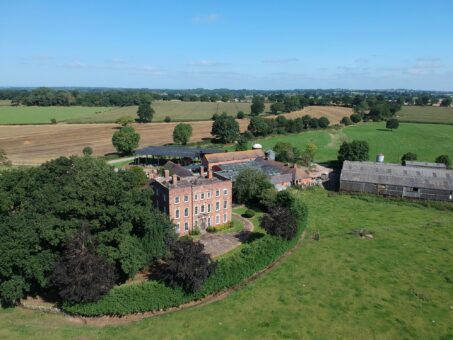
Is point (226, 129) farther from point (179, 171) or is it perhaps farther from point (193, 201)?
point (193, 201)

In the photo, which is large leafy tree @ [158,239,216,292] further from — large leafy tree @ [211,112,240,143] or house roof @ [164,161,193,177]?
large leafy tree @ [211,112,240,143]

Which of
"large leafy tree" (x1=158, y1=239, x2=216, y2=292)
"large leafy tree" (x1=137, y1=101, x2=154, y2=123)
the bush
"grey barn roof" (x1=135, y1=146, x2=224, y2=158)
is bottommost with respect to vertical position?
the bush

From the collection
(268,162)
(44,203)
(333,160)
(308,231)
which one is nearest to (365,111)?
(333,160)

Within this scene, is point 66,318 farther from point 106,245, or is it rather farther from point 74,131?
point 74,131

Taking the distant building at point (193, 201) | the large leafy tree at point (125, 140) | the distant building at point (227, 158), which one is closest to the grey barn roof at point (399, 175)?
the distant building at point (227, 158)

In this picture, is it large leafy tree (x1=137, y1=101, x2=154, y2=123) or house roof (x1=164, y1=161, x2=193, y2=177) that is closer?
house roof (x1=164, y1=161, x2=193, y2=177)

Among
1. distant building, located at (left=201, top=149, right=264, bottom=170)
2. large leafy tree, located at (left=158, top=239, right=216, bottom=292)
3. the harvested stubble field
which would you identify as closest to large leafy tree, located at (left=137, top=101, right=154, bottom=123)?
the harvested stubble field

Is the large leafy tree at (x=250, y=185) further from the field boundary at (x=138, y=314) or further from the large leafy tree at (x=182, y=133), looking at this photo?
the large leafy tree at (x=182, y=133)
